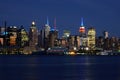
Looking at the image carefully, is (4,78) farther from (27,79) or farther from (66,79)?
(66,79)

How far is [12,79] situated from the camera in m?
72.8

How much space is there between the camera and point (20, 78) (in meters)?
75.4

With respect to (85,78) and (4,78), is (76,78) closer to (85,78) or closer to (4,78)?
(85,78)

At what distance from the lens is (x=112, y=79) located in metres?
74.1

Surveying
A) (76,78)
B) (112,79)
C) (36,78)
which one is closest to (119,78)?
(112,79)

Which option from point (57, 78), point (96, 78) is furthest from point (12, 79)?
point (96, 78)

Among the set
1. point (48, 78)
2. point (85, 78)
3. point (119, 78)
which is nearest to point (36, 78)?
point (48, 78)

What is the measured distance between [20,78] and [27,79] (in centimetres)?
262

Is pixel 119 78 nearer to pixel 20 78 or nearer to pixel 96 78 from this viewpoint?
pixel 96 78

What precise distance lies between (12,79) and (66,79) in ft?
27.6

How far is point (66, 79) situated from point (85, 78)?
3.95 m

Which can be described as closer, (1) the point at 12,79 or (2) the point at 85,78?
(1) the point at 12,79

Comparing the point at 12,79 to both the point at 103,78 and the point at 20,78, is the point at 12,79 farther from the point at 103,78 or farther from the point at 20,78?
the point at 103,78

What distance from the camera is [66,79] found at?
74.9 m
